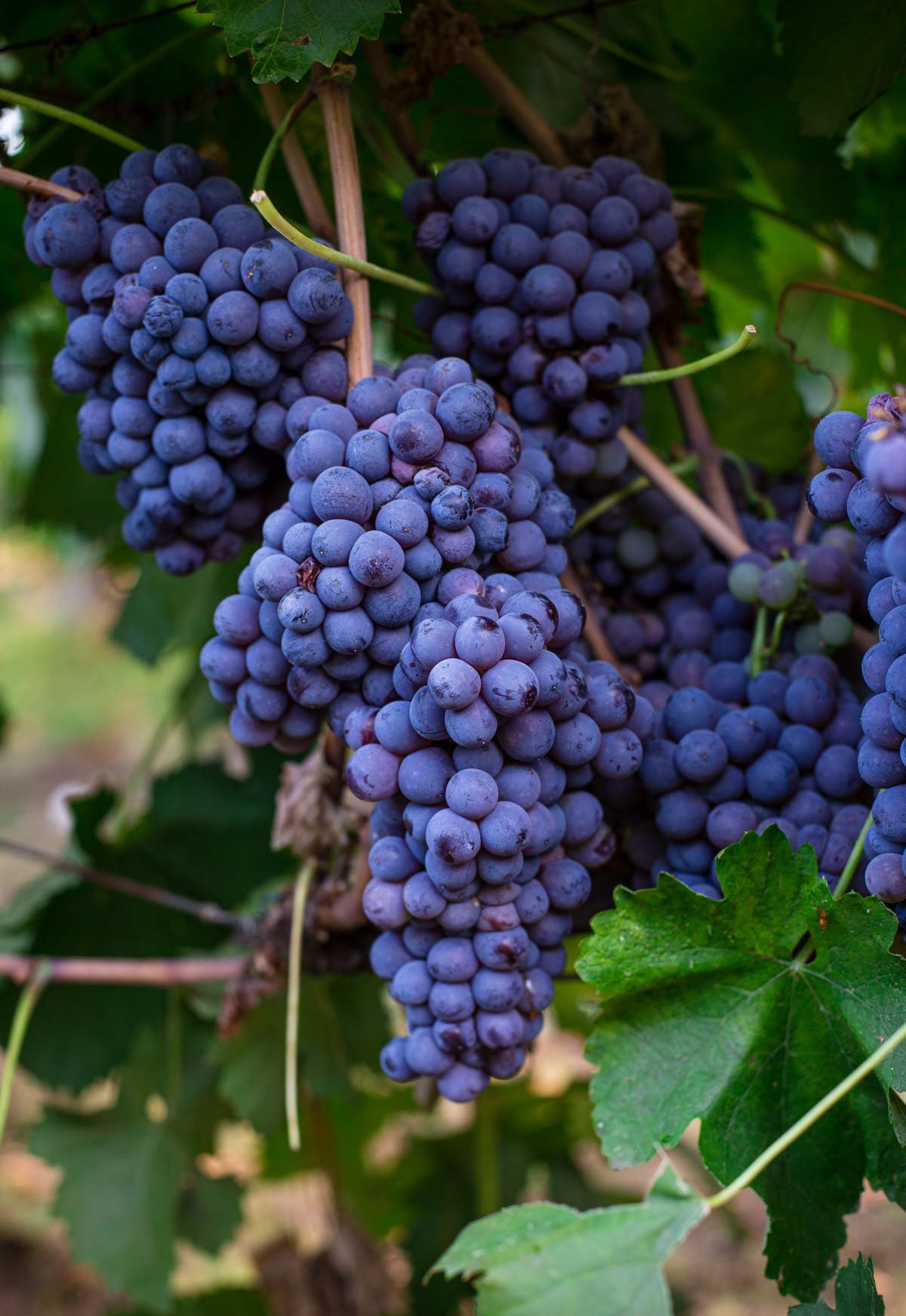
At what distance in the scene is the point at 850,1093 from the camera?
653 mm

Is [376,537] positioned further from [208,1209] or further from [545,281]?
[208,1209]

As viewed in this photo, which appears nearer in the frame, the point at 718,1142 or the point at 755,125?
the point at 718,1142

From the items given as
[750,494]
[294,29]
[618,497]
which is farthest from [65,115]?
[750,494]

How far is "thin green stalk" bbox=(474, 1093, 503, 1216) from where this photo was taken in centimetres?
158

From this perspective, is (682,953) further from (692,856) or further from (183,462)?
(183,462)

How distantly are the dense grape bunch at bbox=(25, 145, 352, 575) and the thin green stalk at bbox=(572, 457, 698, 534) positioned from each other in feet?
0.68

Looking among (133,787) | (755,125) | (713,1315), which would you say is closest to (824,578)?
(755,125)

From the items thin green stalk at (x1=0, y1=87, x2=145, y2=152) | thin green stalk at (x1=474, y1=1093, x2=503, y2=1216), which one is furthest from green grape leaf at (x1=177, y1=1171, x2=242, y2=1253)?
thin green stalk at (x1=0, y1=87, x2=145, y2=152)

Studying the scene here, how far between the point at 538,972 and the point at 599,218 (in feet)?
1.57

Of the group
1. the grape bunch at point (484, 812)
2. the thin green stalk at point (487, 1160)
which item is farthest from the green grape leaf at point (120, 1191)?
the grape bunch at point (484, 812)

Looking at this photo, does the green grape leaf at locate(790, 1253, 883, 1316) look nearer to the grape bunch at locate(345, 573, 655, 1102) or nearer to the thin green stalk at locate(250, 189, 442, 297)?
the grape bunch at locate(345, 573, 655, 1102)

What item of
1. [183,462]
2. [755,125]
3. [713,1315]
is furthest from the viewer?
[713,1315]

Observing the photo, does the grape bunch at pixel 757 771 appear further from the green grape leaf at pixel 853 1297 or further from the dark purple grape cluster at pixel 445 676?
the green grape leaf at pixel 853 1297

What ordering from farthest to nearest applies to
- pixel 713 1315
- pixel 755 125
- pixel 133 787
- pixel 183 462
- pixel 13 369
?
pixel 713 1315, pixel 13 369, pixel 133 787, pixel 755 125, pixel 183 462
